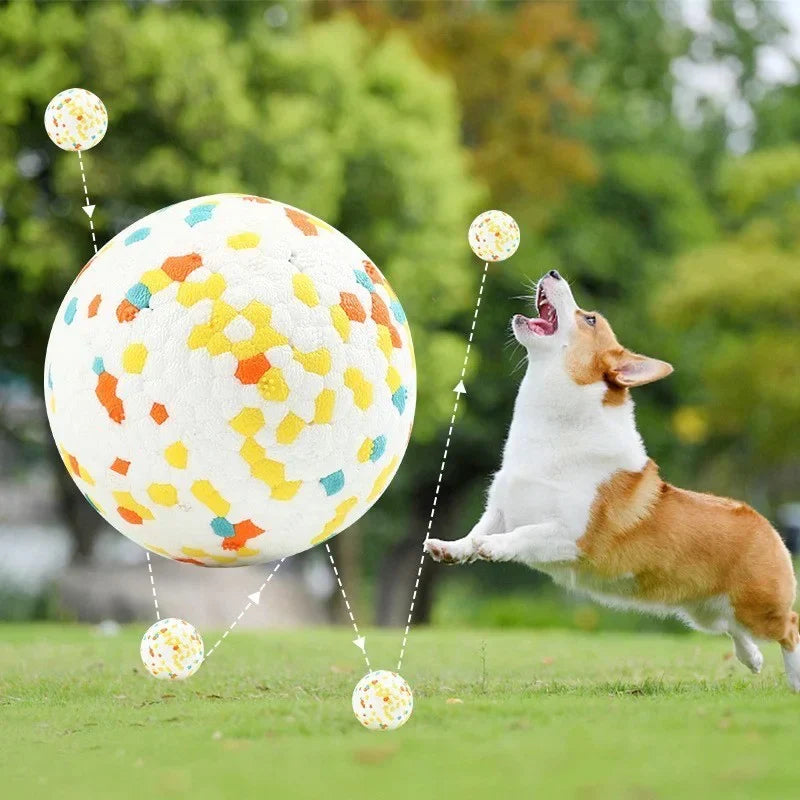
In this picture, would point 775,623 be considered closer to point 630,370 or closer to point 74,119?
point 630,370

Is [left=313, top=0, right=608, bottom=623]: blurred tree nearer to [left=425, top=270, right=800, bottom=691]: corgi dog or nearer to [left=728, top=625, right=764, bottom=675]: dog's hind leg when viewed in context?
[left=728, top=625, right=764, bottom=675]: dog's hind leg

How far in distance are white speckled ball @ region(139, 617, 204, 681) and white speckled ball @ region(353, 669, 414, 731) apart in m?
1.11

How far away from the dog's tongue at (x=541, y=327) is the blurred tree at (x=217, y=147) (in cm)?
867

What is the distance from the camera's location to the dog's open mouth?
6.38 meters

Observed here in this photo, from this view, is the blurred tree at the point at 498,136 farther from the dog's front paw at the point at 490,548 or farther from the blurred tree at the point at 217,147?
the dog's front paw at the point at 490,548

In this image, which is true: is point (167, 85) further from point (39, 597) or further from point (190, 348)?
point (190, 348)

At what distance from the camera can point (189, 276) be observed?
5.90 metres

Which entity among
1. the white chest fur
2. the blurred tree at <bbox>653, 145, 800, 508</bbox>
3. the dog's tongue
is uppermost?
the dog's tongue

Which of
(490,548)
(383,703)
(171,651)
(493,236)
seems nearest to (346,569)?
(493,236)

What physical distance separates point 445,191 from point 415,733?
40.0ft

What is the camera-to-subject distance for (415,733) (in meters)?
5.33

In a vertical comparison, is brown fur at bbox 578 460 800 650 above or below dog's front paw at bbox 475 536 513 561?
below

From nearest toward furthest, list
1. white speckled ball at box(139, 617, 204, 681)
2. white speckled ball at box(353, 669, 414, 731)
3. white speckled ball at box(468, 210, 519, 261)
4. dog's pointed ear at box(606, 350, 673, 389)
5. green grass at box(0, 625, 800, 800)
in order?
green grass at box(0, 625, 800, 800) < white speckled ball at box(353, 669, 414, 731) < white speckled ball at box(139, 617, 204, 681) < dog's pointed ear at box(606, 350, 673, 389) < white speckled ball at box(468, 210, 519, 261)

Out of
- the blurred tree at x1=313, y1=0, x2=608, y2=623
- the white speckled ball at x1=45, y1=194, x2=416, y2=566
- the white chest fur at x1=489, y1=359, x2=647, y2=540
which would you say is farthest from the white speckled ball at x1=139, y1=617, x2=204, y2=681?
the blurred tree at x1=313, y1=0, x2=608, y2=623
